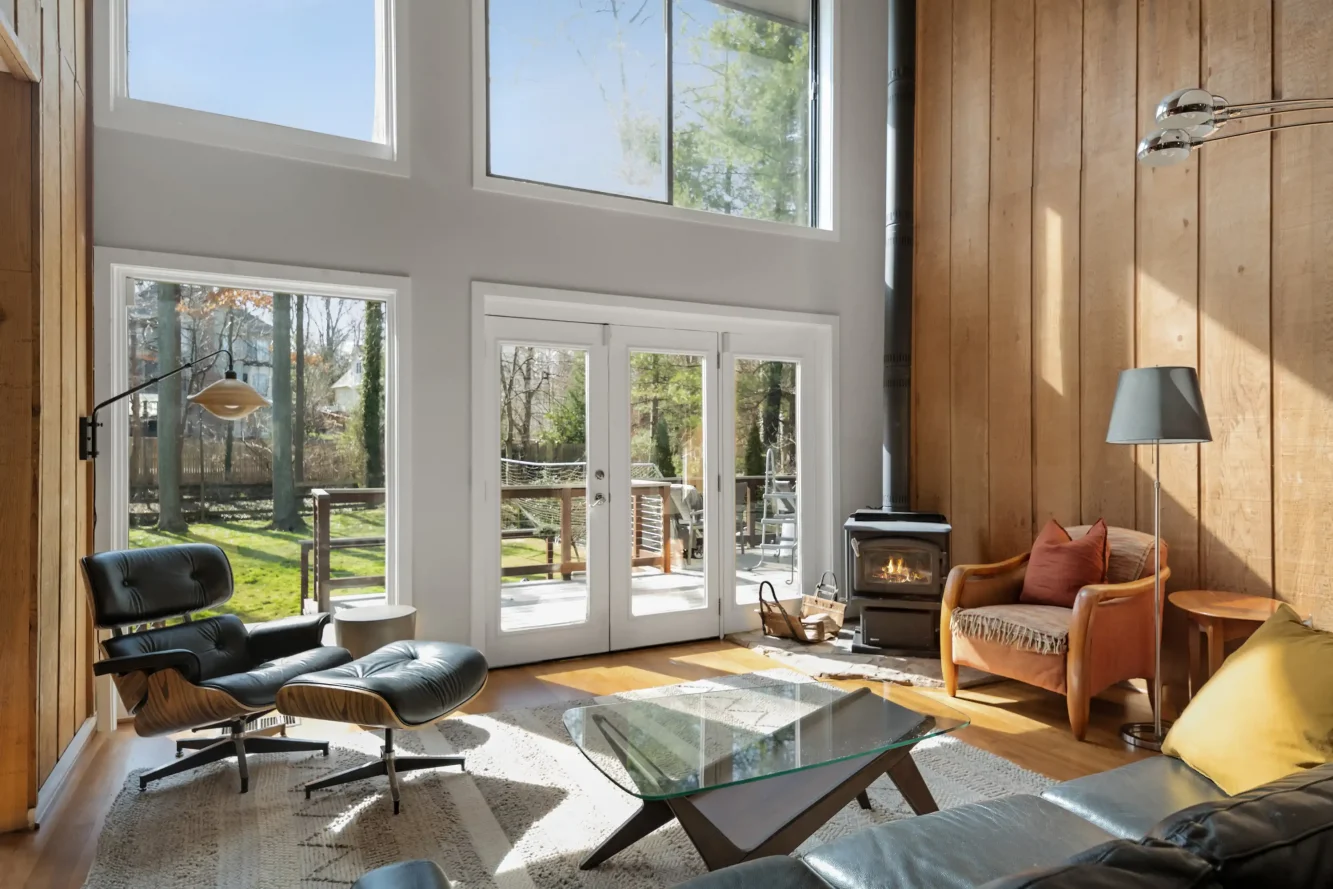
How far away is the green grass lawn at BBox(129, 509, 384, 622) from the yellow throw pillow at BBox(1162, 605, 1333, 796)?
11.2 ft

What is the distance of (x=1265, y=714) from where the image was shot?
175cm

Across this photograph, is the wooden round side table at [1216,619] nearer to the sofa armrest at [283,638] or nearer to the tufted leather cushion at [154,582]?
the sofa armrest at [283,638]

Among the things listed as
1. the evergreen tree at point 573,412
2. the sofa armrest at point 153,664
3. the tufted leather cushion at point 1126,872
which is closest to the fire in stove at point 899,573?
the evergreen tree at point 573,412

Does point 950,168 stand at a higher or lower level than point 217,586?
higher

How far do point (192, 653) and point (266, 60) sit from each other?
2791 millimetres

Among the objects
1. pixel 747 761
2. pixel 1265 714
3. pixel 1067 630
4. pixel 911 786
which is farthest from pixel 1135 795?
pixel 1067 630

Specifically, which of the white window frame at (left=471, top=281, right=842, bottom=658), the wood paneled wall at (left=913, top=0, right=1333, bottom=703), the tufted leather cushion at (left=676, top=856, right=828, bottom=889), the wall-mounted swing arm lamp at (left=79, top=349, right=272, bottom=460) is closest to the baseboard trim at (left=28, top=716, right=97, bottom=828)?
the wall-mounted swing arm lamp at (left=79, top=349, right=272, bottom=460)

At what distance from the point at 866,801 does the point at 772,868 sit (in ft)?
4.21

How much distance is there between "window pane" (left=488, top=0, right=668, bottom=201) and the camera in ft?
14.5

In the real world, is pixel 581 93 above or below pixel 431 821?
above

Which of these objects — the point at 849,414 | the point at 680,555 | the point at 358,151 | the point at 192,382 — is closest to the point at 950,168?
the point at 849,414

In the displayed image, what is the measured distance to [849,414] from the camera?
212 inches

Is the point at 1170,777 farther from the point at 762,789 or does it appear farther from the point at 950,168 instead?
the point at 950,168

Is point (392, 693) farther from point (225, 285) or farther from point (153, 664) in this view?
point (225, 285)
